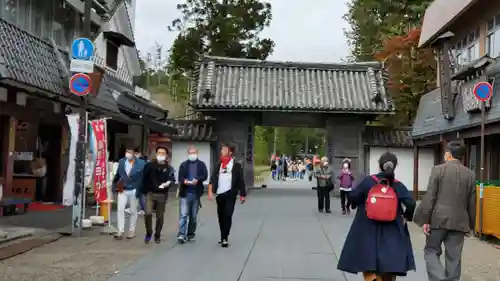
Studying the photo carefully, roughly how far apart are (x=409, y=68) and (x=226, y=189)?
21.8 m

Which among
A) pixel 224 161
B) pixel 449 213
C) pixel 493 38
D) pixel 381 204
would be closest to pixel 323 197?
pixel 493 38

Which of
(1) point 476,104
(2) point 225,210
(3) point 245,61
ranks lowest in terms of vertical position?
(2) point 225,210

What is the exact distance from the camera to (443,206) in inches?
274

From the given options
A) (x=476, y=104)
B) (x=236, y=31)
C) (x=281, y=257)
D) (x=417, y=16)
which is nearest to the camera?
(x=281, y=257)

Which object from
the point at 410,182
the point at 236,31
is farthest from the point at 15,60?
the point at 236,31

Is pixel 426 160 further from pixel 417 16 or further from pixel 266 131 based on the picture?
pixel 266 131

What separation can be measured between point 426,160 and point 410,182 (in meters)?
1.21

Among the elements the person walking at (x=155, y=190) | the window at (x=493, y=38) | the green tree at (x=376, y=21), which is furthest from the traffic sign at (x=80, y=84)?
the green tree at (x=376, y=21)

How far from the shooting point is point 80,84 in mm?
11242

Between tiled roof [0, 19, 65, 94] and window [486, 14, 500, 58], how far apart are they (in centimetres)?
1186

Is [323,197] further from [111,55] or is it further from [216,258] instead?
[111,55]

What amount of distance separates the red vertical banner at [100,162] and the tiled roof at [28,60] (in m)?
1.13

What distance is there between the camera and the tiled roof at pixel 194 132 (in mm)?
25323

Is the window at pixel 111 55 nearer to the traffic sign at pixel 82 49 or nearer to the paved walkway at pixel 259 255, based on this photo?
the paved walkway at pixel 259 255
